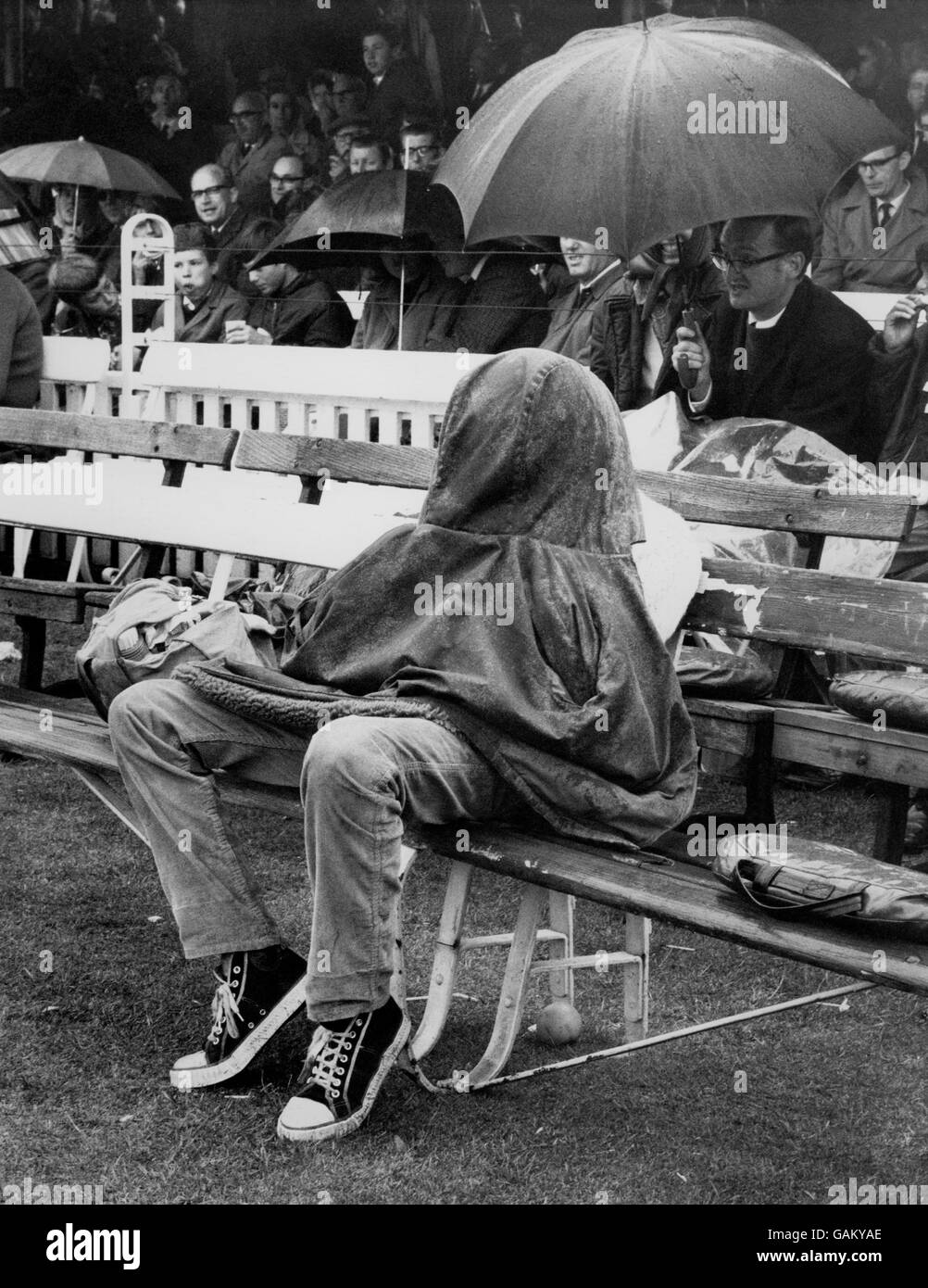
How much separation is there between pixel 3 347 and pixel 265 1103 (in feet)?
14.0

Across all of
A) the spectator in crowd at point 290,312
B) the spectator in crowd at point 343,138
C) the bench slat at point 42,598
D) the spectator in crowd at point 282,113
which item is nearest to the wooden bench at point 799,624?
the bench slat at point 42,598

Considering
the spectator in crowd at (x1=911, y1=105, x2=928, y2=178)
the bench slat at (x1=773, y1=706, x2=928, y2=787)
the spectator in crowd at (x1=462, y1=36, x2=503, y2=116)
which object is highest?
the spectator in crowd at (x1=911, y1=105, x2=928, y2=178)

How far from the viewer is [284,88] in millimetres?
9555

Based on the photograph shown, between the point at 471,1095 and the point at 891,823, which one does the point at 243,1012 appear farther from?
the point at 891,823

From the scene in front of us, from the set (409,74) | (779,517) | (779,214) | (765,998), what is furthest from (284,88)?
(765,998)

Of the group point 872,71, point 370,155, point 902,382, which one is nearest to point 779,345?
point 902,382

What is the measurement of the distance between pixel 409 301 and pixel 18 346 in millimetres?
1603

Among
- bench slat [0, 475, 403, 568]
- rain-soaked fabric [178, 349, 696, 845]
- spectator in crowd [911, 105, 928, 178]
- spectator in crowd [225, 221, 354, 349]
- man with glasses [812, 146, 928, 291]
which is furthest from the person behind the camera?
spectator in crowd [225, 221, 354, 349]

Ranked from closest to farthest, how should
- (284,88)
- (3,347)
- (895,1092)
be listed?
(895,1092)
(3,347)
(284,88)

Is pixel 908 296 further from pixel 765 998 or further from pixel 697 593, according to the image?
pixel 765 998

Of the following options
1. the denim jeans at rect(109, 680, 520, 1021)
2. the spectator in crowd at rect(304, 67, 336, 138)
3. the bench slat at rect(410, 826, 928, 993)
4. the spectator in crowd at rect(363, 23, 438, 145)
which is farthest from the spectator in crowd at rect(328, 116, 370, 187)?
the bench slat at rect(410, 826, 928, 993)

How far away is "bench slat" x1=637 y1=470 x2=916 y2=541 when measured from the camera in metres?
3.97

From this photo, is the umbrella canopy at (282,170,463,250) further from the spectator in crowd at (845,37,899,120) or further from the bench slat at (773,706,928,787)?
the bench slat at (773,706,928,787)

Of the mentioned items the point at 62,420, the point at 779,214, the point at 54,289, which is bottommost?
the point at 54,289
